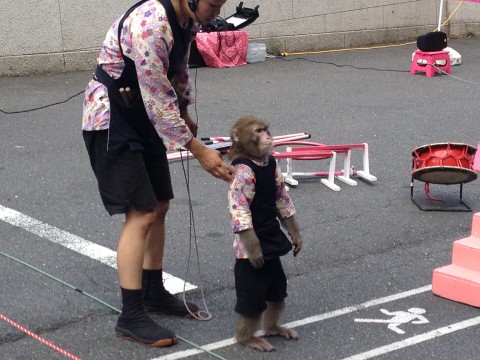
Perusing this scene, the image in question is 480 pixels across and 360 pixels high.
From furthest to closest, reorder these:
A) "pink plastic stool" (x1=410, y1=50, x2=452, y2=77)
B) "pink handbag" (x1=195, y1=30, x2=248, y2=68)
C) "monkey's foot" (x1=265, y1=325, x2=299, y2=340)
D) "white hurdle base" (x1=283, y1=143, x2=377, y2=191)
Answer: "pink plastic stool" (x1=410, y1=50, x2=452, y2=77), "pink handbag" (x1=195, y1=30, x2=248, y2=68), "white hurdle base" (x1=283, y1=143, x2=377, y2=191), "monkey's foot" (x1=265, y1=325, x2=299, y2=340)

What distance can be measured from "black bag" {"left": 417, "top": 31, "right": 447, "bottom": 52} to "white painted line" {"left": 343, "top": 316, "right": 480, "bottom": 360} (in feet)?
30.8

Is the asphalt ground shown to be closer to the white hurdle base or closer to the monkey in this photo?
the white hurdle base

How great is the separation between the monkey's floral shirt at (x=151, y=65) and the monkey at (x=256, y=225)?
0.33 m

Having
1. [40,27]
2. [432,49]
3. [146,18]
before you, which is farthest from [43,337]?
[432,49]

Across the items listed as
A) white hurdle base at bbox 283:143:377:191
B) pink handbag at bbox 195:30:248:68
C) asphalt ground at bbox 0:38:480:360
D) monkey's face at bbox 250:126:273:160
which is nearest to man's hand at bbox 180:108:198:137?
monkey's face at bbox 250:126:273:160

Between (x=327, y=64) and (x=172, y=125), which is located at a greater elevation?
(x=172, y=125)

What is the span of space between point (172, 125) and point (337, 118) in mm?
6594

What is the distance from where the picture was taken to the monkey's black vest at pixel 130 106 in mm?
4430

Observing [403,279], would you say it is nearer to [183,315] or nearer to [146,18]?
[183,315]

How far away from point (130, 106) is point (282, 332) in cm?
145

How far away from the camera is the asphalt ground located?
4.79 m

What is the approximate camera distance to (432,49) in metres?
13.9

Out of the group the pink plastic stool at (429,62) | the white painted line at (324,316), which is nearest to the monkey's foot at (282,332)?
the white painted line at (324,316)

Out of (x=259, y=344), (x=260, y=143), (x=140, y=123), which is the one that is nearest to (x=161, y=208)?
(x=140, y=123)
